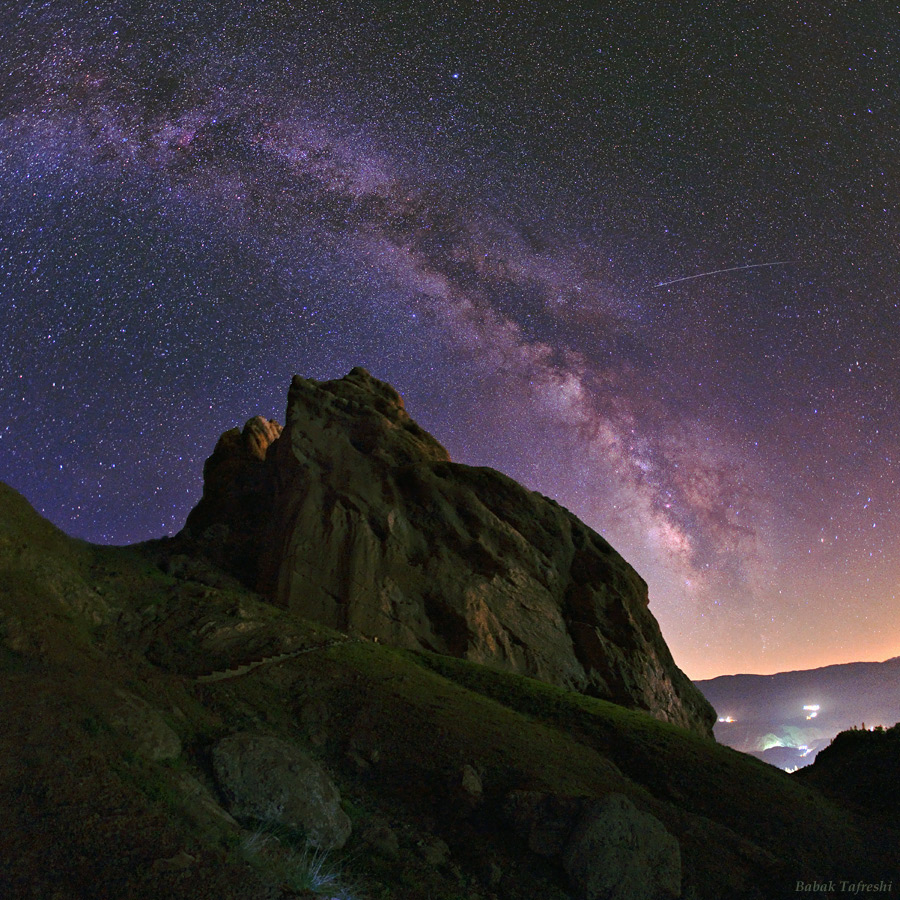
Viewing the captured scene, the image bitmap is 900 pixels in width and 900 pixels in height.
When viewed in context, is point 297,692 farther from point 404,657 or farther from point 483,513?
point 483,513

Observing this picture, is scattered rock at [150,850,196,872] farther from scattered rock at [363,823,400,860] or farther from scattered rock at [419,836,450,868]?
scattered rock at [419,836,450,868]

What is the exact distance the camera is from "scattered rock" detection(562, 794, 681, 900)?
14570 millimetres

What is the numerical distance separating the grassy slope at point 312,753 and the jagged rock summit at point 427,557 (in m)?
5.18

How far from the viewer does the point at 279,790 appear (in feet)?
47.4

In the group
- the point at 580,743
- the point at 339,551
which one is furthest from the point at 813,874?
the point at 339,551

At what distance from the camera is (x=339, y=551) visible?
122ft

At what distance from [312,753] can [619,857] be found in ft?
30.4

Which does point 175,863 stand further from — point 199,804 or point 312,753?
point 312,753

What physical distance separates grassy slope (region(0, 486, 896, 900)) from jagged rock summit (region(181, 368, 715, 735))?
5184 mm

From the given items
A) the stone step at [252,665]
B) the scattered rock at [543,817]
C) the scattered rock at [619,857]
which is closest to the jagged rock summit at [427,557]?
the stone step at [252,665]

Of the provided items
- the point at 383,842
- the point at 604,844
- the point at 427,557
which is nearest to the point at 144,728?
the point at 383,842

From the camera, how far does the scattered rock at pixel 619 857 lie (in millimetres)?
14570

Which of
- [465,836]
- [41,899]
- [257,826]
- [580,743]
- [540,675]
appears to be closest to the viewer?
[41,899]

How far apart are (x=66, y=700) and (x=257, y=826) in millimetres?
4882
